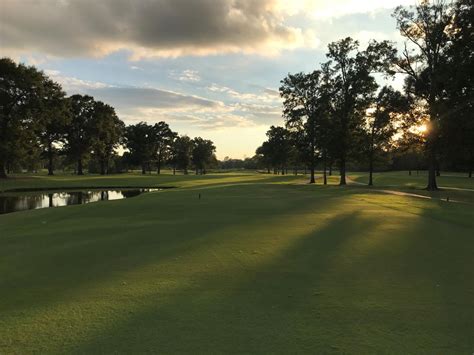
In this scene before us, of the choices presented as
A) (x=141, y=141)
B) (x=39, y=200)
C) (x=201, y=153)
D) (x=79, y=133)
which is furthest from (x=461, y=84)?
(x=201, y=153)

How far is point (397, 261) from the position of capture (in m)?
8.70

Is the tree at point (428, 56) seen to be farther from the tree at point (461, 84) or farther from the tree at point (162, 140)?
the tree at point (162, 140)

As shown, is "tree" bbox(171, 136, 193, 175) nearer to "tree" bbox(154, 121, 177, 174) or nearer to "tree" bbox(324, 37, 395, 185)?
"tree" bbox(154, 121, 177, 174)

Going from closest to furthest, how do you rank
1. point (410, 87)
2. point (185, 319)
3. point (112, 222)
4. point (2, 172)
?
1. point (185, 319)
2. point (112, 222)
3. point (410, 87)
4. point (2, 172)

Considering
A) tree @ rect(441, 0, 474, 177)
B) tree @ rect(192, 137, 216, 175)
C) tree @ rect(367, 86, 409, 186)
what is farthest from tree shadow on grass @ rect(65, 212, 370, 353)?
tree @ rect(192, 137, 216, 175)

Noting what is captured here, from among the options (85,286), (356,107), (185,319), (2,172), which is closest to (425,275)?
(185,319)

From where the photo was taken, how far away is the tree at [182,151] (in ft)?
404

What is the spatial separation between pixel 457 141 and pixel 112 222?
27516mm

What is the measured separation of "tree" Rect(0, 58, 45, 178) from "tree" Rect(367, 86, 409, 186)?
51983 millimetres

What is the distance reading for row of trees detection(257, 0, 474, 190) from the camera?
28.9 m

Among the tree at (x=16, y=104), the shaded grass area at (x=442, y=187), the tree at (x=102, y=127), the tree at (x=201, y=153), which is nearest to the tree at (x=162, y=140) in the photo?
the tree at (x=201, y=153)

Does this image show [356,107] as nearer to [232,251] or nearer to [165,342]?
[232,251]

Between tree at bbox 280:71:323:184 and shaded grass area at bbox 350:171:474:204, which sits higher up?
tree at bbox 280:71:323:184

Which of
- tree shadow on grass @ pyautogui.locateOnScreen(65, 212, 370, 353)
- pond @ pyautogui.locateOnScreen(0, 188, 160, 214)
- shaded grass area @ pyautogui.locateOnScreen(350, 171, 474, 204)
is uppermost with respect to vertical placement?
tree shadow on grass @ pyautogui.locateOnScreen(65, 212, 370, 353)
